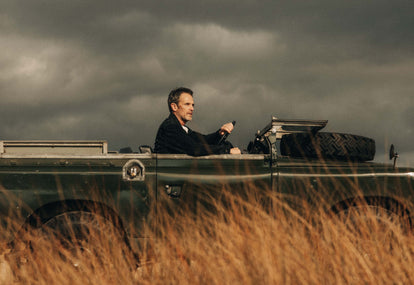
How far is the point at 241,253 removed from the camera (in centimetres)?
343

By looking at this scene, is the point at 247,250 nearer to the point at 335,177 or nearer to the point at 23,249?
the point at 335,177

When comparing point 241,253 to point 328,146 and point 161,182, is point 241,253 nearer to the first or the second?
point 161,182

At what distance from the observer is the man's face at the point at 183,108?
485 centimetres

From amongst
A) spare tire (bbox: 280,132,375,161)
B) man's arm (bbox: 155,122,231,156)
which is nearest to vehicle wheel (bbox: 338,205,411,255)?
spare tire (bbox: 280,132,375,161)

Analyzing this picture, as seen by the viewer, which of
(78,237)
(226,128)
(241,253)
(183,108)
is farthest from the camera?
(183,108)

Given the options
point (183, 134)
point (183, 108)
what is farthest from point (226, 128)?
point (183, 108)

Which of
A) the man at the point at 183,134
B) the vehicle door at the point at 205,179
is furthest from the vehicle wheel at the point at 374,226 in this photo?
the man at the point at 183,134

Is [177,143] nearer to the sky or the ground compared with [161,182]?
nearer to the sky

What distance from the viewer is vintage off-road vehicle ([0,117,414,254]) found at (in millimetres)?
3865

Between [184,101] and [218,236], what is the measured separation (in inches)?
66.9

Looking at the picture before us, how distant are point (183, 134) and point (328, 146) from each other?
4.43 feet

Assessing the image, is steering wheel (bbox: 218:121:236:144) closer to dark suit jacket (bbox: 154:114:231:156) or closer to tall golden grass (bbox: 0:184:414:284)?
dark suit jacket (bbox: 154:114:231:156)

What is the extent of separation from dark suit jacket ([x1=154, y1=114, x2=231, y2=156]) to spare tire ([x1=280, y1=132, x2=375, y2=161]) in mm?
661

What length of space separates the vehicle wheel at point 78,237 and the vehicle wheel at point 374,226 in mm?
2008
